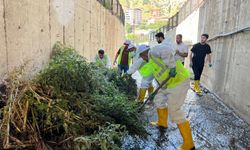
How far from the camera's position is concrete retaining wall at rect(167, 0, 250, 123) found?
5094 mm

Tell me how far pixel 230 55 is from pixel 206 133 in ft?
8.82

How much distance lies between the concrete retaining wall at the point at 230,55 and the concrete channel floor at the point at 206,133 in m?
0.32

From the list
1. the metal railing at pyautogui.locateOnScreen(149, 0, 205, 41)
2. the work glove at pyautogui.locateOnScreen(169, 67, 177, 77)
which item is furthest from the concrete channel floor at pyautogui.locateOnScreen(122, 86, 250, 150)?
the metal railing at pyautogui.locateOnScreen(149, 0, 205, 41)

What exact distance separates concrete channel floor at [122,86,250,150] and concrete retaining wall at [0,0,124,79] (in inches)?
78.8

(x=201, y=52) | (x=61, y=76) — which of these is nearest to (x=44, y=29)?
(x=61, y=76)

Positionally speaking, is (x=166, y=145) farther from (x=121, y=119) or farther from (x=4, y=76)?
Result: (x=4, y=76)

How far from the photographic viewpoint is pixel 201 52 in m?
7.40

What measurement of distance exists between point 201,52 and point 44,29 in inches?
182

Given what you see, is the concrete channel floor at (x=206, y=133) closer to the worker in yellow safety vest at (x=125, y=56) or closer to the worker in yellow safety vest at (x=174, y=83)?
the worker in yellow safety vest at (x=174, y=83)

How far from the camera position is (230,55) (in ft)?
20.5

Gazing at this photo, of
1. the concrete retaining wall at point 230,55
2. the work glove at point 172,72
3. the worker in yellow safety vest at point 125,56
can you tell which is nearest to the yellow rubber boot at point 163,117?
the work glove at point 172,72

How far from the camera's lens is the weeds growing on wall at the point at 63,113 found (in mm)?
2486

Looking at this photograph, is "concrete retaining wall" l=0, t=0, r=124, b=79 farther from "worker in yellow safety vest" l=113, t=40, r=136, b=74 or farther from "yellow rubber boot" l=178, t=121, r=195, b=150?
"yellow rubber boot" l=178, t=121, r=195, b=150

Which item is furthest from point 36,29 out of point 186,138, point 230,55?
point 230,55
